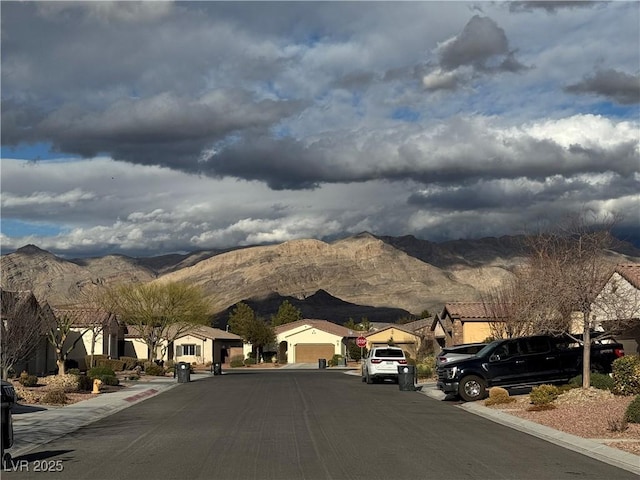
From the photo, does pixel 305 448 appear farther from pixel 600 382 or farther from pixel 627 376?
pixel 600 382

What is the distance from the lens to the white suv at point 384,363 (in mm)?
41906

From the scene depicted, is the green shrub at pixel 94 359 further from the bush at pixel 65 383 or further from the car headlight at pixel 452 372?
the car headlight at pixel 452 372

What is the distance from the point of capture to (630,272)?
107 feet

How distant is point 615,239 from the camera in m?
29.5

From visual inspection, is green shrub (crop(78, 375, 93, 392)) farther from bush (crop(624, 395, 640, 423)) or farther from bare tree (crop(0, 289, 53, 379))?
bush (crop(624, 395, 640, 423))

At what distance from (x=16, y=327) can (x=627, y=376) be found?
25.7 meters

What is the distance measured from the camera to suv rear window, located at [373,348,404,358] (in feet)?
139

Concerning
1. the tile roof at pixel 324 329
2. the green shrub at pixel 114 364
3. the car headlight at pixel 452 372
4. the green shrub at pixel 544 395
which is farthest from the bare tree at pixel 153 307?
the green shrub at pixel 544 395

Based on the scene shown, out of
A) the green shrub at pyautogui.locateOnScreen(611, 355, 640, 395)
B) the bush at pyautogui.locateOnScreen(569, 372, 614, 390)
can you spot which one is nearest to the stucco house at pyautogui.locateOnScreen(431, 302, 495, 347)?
the bush at pyautogui.locateOnScreen(569, 372, 614, 390)

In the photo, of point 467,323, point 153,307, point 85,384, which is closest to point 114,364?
point 153,307

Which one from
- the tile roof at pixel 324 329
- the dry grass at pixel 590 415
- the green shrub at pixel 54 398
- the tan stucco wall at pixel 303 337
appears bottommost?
the dry grass at pixel 590 415

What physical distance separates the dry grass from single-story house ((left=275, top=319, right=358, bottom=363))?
73.3 m

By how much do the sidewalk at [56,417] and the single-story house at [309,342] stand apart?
67.1 metres

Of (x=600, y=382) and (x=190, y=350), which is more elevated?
(x=190, y=350)
